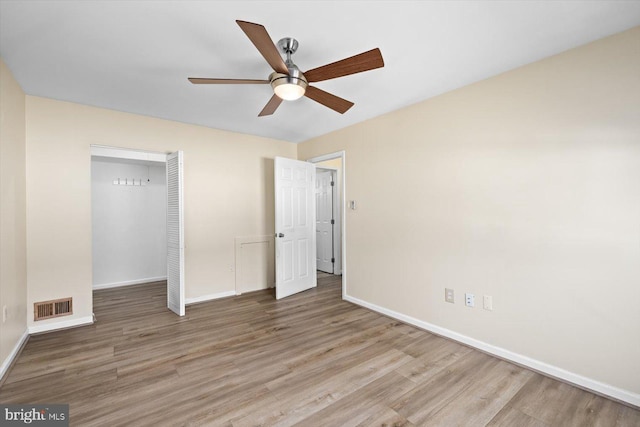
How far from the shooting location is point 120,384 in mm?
2139

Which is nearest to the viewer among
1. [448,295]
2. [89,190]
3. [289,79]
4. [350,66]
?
[350,66]

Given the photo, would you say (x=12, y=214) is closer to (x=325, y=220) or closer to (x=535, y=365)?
(x=325, y=220)

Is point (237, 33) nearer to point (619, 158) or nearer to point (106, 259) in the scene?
point (619, 158)

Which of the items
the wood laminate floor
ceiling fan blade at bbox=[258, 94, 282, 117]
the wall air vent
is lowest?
the wood laminate floor

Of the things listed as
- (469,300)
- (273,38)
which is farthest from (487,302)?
(273,38)

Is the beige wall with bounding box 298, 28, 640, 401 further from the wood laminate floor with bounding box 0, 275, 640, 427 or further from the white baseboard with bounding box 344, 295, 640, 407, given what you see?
Answer: the wood laminate floor with bounding box 0, 275, 640, 427

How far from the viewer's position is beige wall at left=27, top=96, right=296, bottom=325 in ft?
9.98

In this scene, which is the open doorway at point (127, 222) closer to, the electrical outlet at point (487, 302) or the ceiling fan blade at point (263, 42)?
the ceiling fan blade at point (263, 42)

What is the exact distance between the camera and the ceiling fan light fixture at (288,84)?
200cm

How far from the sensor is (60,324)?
123 inches

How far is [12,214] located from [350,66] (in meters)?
3.14

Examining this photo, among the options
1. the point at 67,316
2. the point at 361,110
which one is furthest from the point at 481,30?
the point at 67,316

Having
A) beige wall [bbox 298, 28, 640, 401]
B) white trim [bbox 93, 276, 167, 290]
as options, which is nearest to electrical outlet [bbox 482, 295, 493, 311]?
beige wall [bbox 298, 28, 640, 401]

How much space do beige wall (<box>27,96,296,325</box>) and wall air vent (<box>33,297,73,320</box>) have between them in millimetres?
63
